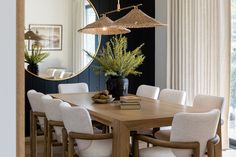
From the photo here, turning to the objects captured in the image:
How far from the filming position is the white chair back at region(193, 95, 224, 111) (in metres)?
3.40

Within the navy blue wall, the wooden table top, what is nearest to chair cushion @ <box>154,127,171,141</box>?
the wooden table top

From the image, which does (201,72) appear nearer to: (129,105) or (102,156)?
(129,105)

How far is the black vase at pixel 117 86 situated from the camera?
392 centimetres

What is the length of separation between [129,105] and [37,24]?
2.66 m

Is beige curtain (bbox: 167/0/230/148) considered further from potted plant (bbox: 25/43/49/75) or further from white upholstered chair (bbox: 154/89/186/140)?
potted plant (bbox: 25/43/49/75)

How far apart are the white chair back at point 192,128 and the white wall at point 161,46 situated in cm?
314

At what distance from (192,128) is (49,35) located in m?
3.45

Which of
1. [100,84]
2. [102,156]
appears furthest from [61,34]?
[102,156]

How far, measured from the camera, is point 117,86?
3.92 metres

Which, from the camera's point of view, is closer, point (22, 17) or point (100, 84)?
point (22, 17)

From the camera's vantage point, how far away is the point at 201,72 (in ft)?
15.7

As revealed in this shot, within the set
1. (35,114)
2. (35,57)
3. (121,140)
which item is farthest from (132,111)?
(35,57)

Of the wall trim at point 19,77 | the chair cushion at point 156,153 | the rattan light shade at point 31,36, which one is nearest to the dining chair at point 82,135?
the chair cushion at point 156,153

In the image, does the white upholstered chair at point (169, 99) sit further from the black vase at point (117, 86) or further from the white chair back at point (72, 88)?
the white chair back at point (72, 88)
